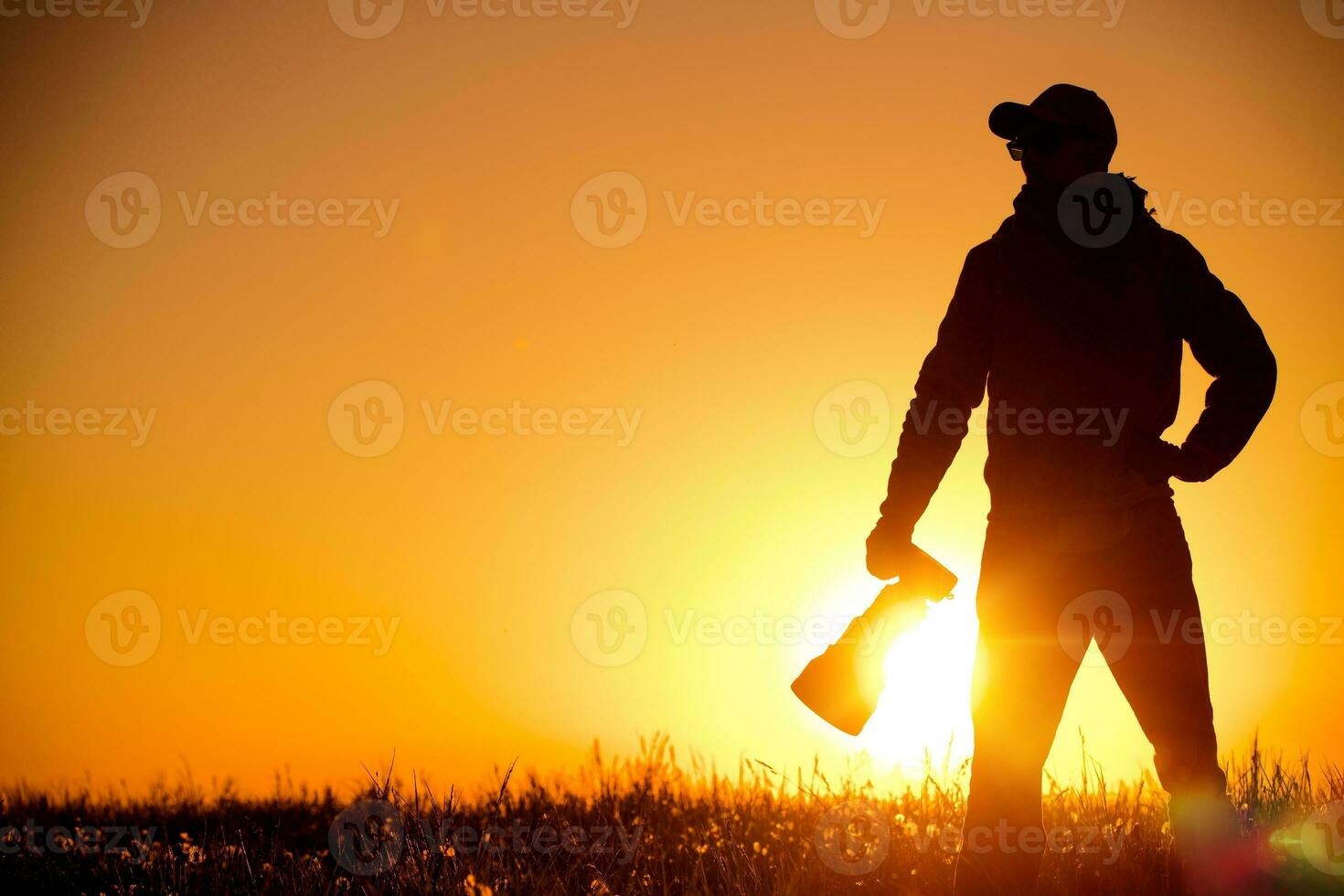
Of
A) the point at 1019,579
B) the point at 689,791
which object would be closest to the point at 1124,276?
the point at 1019,579

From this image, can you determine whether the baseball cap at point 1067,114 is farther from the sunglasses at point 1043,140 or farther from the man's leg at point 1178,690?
the man's leg at point 1178,690

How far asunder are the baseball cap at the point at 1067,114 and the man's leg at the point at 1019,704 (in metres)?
1.35

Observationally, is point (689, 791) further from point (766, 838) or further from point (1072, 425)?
point (1072, 425)

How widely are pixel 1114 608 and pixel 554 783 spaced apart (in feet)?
11.5

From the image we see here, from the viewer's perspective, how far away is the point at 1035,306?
388 cm

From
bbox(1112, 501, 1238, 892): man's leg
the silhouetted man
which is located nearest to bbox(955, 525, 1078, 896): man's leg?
the silhouetted man

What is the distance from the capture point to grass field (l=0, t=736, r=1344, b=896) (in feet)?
13.9

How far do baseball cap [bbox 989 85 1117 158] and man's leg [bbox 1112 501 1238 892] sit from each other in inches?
50.0

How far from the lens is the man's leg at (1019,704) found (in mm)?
3711

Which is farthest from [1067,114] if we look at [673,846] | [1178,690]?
[673,846]

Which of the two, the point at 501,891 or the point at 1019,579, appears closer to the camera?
the point at 1019,579

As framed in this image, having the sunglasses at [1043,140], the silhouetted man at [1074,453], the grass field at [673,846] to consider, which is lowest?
the grass field at [673,846]

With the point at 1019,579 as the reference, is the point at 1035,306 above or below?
above

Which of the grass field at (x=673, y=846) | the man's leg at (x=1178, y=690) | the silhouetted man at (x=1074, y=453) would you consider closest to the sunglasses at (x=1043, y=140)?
the silhouetted man at (x=1074, y=453)
